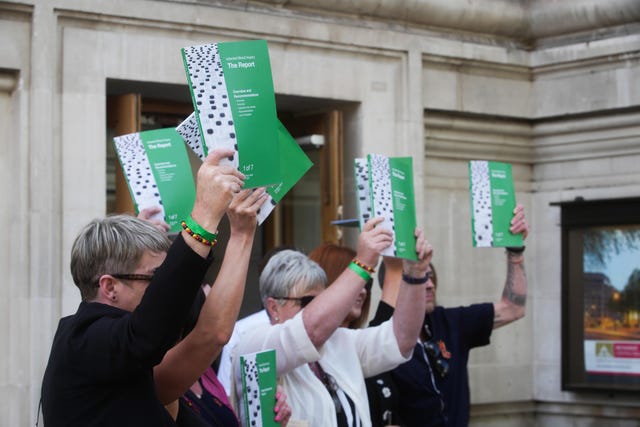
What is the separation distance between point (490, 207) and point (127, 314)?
117 inches

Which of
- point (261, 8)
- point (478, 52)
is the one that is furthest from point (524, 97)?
point (261, 8)

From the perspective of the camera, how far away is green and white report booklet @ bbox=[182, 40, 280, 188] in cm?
307

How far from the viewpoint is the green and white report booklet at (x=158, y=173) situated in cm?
442

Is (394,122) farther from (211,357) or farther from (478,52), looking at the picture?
(211,357)

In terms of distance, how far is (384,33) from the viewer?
23.9 ft

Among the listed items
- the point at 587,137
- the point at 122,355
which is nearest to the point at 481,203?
the point at 587,137

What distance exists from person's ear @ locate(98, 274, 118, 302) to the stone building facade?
303 cm

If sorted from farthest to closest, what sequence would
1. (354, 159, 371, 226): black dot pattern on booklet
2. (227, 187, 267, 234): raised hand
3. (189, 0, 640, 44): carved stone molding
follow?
(189, 0, 640, 44): carved stone molding, (354, 159, 371, 226): black dot pattern on booklet, (227, 187, 267, 234): raised hand

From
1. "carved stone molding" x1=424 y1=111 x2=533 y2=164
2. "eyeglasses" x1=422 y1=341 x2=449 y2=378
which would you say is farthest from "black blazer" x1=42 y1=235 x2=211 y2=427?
"carved stone molding" x1=424 y1=111 x2=533 y2=164

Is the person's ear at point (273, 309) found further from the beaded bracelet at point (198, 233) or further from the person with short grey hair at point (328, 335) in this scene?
the beaded bracelet at point (198, 233)

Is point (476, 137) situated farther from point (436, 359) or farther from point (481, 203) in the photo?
point (436, 359)

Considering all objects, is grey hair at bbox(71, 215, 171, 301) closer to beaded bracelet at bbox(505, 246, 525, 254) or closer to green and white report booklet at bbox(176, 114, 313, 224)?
green and white report booklet at bbox(176, 114, 313, 224)

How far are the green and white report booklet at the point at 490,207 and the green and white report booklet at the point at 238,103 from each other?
2.43m

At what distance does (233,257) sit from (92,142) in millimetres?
3277
